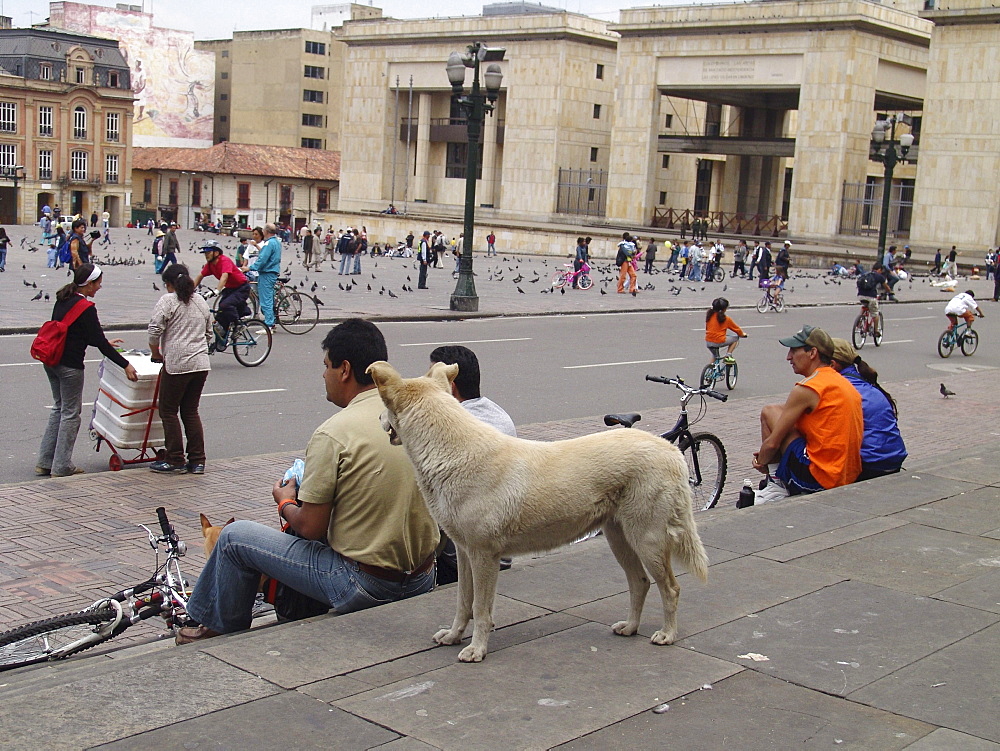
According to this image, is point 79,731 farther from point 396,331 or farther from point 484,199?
point 484,199

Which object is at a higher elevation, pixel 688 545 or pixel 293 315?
pixel 688 545

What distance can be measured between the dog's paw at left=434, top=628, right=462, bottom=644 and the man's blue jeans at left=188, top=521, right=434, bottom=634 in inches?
14.4

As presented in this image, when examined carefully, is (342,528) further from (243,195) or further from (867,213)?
(243,195)

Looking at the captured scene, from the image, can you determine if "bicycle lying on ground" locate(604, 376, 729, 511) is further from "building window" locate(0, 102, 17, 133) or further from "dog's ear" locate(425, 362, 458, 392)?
"building window" locate(0, 102, 17, 133)

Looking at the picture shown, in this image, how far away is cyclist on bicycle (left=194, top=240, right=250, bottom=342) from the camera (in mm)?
15273

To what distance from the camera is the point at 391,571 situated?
488 centimetres

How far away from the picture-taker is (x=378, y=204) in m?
76.1

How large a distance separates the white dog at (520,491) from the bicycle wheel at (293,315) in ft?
50.1

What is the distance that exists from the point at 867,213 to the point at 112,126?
196 ft

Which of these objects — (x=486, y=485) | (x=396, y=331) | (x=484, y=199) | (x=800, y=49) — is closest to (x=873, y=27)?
(x=800, y=49)

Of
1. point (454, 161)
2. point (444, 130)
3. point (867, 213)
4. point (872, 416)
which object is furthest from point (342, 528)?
point (454, 161)

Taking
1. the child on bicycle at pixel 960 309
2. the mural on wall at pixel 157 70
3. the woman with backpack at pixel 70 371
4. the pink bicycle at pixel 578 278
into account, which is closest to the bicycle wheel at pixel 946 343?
the child on bicycle at pixel 960 309

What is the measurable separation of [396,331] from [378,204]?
5677 centimetres

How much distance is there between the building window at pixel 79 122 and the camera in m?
86.4
